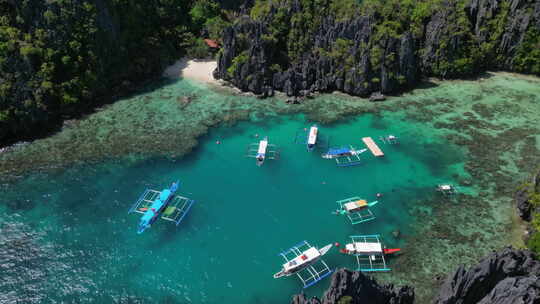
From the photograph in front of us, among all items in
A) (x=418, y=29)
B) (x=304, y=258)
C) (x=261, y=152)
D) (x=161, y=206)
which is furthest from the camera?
(x=418, y=29)

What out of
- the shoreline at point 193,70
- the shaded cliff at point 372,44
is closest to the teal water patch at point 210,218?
the shaded cliff at point 372,44

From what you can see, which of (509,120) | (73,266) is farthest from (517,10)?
(73,266)

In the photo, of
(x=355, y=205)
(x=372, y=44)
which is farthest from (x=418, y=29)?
(x=355, y=205)

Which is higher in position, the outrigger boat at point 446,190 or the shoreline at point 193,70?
the shoreline at point 193,70

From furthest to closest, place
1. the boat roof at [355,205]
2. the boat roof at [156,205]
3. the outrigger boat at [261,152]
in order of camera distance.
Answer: the outrigger boat at [261,152] → the boat roof at [355,205] → the boat roof at [156,205]

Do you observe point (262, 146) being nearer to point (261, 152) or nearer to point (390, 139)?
point (261, 152)

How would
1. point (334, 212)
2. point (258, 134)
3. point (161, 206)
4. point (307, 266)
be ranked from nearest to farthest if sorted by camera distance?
point (307, 266), point (161, 206), point (334, 212), point (258, 134)

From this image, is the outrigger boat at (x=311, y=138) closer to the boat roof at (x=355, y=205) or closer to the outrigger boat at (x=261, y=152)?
the outrigger boat at (x=261, y=152)
